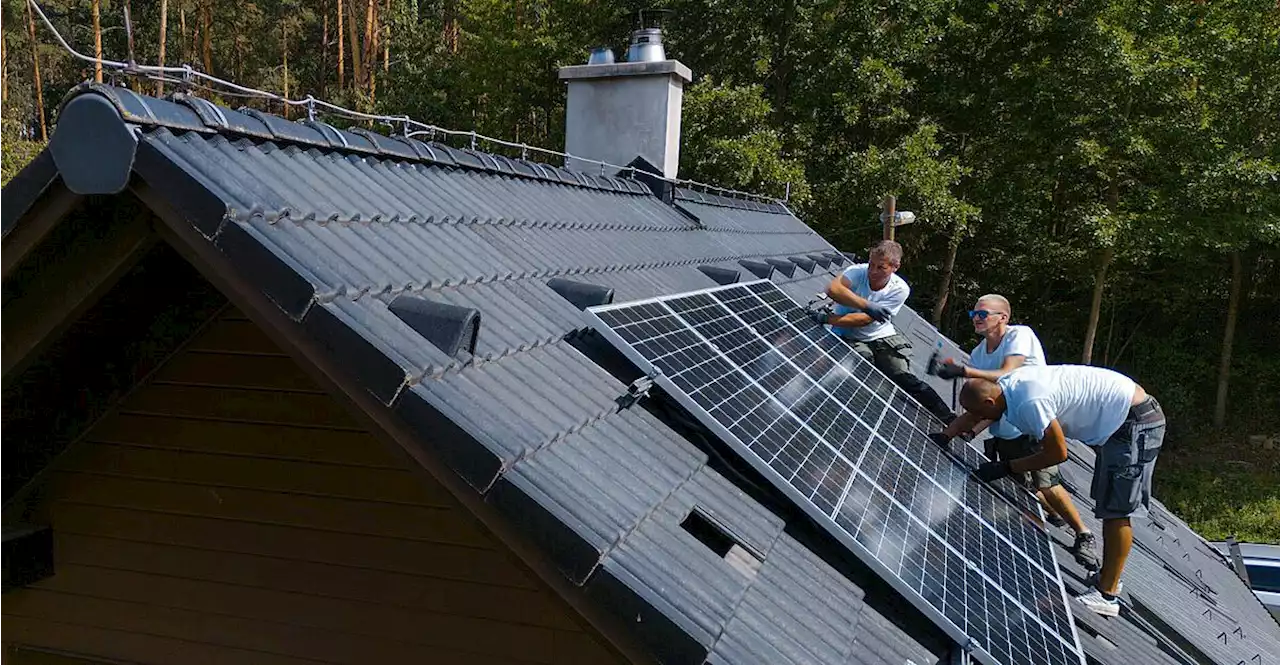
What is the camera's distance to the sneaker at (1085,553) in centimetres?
458

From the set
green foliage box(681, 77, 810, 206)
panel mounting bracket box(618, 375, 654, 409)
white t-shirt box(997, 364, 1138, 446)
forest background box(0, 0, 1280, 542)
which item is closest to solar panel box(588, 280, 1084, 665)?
panel mounting bracket box(618, 375, 654, 409)

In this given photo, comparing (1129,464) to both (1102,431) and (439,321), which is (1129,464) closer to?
(1102,431)

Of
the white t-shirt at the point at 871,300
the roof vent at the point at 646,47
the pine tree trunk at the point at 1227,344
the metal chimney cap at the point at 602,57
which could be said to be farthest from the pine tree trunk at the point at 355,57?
the pine tree trunk at the point at 1227,344

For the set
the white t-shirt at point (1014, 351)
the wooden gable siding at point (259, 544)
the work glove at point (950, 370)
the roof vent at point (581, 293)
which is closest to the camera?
the wooden gable siding at point (259, 544)

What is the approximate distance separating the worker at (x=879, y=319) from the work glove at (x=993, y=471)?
2.88 ft

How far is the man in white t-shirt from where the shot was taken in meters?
4.17

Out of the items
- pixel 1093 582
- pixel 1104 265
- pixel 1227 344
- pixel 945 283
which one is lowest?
pixel 1227 344

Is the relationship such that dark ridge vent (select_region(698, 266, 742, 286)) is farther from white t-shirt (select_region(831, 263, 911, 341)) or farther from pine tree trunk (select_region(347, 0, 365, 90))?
pine tree trunk (select_region(347, 0, 365, 90))

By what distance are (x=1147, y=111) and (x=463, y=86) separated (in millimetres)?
19563

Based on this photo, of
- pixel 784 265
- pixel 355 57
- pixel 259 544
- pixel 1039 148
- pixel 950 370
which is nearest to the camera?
pixel 259 544

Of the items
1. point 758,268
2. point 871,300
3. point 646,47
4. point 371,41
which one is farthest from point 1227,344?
point 371,41

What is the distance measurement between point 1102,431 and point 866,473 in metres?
1.69

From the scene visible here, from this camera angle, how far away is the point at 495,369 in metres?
2.53

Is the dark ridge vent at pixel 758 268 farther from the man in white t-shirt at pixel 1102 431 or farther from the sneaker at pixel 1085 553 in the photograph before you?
the sneaker at pixel 1085 553
